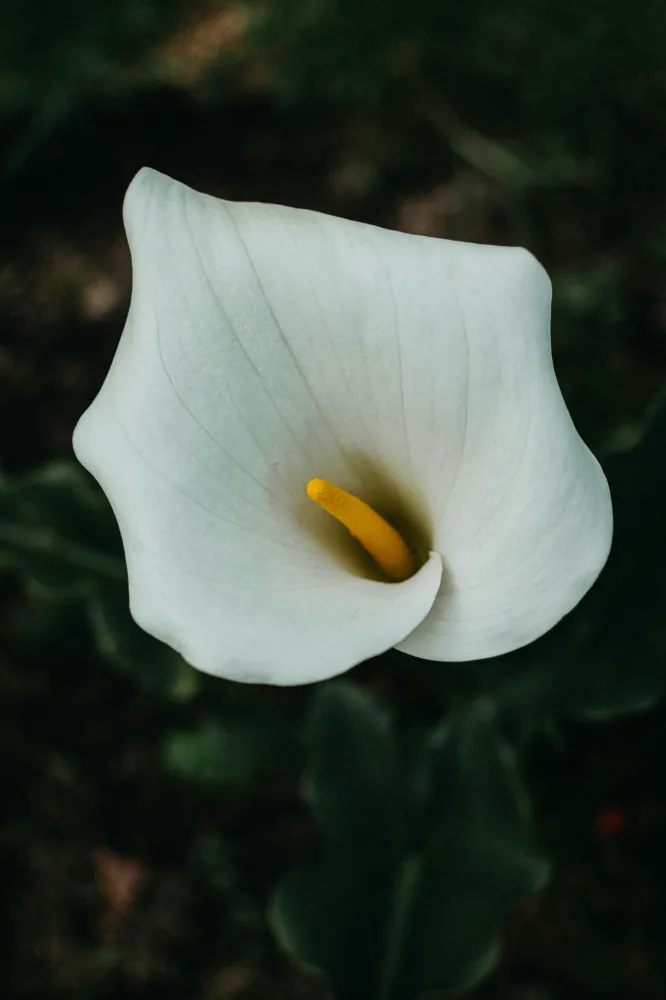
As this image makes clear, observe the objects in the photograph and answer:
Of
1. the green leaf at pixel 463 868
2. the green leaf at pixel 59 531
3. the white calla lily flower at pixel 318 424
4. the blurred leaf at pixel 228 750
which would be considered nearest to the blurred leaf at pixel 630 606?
the green leaf at pixel 463 868

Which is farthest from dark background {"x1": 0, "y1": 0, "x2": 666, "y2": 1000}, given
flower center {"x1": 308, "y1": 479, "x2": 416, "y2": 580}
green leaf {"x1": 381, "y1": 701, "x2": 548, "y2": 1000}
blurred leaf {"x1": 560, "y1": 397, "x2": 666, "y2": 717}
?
flower center {"x1": 308, "y1": 479, "x2": 416, "y2": 580}

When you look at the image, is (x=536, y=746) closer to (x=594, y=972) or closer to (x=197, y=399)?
(x=594, y=972)

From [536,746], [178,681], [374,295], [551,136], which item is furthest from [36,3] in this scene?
[536,746]

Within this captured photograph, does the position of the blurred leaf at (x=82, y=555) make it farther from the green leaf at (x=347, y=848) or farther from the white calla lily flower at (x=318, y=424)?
the white calla lily flower at (x=318, y=424)

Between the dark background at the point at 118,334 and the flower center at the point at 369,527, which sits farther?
the dark background at the point at 118,334

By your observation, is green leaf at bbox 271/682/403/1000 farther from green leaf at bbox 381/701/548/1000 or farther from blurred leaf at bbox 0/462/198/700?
blurred leaf at bbox 0/462/198/700

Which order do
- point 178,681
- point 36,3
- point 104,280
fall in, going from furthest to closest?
point 104,280, point 36,3, point 178,681
